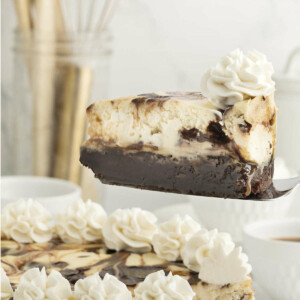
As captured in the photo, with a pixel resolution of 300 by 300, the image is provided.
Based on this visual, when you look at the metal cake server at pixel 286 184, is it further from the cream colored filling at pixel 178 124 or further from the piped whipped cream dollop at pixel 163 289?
the piped whipped cream dollop at pixel 163 289

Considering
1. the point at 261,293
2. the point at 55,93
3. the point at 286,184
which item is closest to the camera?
the point at 286,184

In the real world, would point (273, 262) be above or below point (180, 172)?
below

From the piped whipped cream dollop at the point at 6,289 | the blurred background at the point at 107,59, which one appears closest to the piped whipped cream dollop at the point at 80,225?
the piped whipped cream dollop at the point at 6,289

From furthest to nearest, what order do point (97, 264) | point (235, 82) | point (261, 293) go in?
point (261, 293), point (97, 264), point (235, 82)

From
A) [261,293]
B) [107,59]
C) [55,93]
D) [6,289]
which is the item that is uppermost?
[107,59]

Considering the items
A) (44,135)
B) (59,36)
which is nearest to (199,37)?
(59,36)

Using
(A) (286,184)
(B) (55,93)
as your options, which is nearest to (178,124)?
(A) (286,184)

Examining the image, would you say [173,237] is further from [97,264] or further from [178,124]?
[178,124]

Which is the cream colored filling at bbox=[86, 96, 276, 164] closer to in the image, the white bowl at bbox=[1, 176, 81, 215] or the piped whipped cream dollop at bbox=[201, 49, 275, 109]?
the piped whipped cream dollop at bbox=[201, 49, 275, 109]
